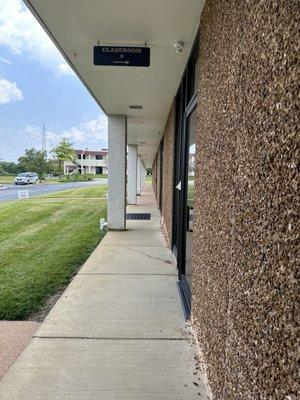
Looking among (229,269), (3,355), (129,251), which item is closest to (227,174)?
(229,269)

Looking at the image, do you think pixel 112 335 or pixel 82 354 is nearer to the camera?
pixel 82 354

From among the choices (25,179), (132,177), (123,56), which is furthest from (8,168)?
(123,56)

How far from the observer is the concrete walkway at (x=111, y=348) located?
2.39 metres

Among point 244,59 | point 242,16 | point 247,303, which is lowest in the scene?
point 247,303

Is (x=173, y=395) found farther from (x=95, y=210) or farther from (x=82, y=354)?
(x=95, y=210)

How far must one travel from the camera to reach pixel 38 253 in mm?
6574

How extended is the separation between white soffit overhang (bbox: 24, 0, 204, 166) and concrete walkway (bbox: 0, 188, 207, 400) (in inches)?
112

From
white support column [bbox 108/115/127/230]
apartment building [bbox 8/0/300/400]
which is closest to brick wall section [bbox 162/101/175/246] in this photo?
white support column [bbox 108/115/127/230]

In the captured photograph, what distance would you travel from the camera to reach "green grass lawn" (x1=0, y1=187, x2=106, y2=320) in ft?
13.8

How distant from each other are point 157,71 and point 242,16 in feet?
10.5

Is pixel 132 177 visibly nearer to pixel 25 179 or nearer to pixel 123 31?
pixel 123 31

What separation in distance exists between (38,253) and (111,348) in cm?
406

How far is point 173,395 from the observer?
7.65ft

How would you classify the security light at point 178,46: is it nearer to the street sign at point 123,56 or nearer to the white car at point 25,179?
the street sign at point 123,56
